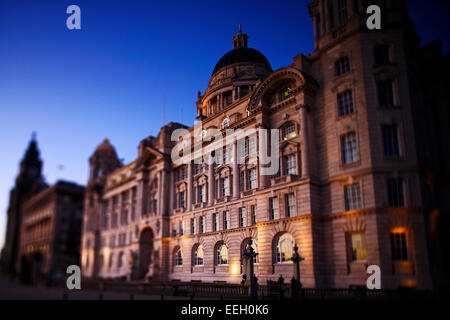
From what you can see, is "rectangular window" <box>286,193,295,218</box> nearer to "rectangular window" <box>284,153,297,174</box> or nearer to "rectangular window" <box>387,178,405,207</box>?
"rectangular window" <box>284,153,297,174</box>

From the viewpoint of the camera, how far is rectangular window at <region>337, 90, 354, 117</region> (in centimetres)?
3378

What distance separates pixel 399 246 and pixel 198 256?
26367 mm

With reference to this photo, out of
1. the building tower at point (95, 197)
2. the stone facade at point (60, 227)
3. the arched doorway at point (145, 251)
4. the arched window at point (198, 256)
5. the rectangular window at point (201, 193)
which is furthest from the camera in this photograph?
the stone facade at point (60, 227)

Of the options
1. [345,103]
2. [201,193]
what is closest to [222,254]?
[201,193]

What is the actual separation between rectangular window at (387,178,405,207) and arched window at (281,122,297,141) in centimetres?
1069

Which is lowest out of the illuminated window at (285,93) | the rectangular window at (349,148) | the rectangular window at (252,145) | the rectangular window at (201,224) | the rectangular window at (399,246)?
the rectangular window at (399,246)

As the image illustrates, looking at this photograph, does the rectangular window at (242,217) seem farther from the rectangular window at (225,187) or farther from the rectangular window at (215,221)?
the rectangular window at (215,221)

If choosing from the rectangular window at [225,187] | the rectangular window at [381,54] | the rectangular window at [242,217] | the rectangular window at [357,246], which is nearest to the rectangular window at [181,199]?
the rectangular window at [225,187]

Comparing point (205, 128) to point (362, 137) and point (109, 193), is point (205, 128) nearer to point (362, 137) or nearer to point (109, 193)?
point (362, 137)

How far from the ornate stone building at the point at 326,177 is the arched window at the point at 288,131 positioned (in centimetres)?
13

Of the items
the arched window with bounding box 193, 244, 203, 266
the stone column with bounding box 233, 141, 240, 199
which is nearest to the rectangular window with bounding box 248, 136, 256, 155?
the stone column with bounding box 233, 141, 240, 199

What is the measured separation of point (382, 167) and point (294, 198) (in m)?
8.44

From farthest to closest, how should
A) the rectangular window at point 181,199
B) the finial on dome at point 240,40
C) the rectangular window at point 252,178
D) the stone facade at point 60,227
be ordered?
the stone facade at point 60,227, the finial on dome at point 240,40, the rectangular window at point 181,199, the rectangular window at point 252,178

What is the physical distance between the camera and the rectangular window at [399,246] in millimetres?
28562
